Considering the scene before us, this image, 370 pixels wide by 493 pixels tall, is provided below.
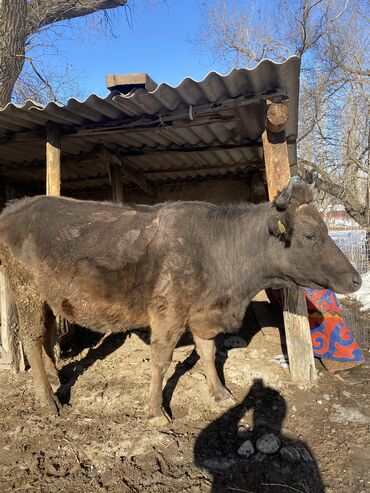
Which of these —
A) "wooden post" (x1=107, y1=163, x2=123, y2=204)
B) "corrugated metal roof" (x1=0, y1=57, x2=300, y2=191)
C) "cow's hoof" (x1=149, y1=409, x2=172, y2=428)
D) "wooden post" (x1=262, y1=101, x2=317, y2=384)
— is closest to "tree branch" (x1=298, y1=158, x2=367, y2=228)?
"corrugated metal roof" (x1=0, y1=57, x2=300, y2=191)

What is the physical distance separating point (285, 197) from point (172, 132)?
2.47 metres

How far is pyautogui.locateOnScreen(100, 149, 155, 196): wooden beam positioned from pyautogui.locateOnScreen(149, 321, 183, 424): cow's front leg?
10.9 feet

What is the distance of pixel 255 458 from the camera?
10.9ft

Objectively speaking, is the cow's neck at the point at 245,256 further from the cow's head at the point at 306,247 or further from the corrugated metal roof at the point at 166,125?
the corrugated metal roof at the point at 166,125

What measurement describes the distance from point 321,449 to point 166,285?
2.17 meters

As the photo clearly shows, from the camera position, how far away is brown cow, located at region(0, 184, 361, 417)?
3949 millimetres

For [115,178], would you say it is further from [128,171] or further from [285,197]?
[285,197]

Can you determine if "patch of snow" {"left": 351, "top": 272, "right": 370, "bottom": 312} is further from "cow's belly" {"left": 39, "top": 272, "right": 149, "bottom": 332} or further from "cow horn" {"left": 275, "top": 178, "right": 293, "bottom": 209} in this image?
"cow's belly" {"left": 39, "top": 272, "right": 149, "bottom": 332}

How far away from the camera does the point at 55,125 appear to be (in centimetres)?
502

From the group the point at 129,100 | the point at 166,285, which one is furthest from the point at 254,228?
the point at 129,100

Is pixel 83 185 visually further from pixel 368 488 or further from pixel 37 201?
pixel 368 488

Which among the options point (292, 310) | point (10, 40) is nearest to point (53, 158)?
point (292, 310)

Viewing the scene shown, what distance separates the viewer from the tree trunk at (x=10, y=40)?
A: 779 centimetres

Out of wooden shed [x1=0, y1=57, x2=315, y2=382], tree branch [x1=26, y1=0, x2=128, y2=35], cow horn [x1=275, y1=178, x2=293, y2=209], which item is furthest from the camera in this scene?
tree branch [x1=26, y1=0, x2=128, y2=35]
